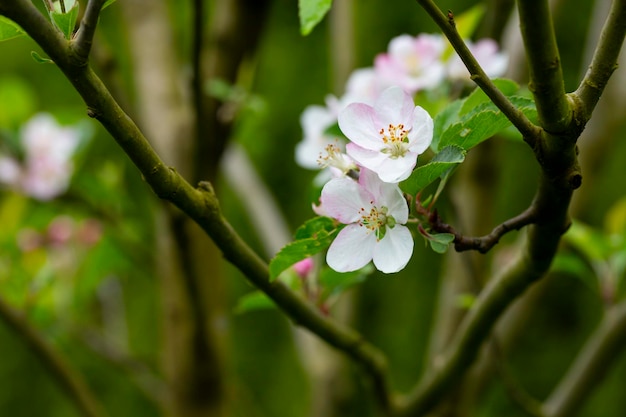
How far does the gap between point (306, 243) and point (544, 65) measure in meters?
0.14

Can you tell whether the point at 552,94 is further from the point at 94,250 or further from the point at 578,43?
the point at 578,43

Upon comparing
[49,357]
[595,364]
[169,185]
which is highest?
[169,185]

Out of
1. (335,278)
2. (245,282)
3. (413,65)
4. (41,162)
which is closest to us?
(335,278)

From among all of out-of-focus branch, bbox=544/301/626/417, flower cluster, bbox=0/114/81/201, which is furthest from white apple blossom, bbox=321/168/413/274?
flower cluster, bbox=0/114/81/201

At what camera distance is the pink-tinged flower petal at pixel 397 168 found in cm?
32

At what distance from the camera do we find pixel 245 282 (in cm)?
163

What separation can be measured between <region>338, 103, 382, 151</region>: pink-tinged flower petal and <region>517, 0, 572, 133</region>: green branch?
3.2 inches

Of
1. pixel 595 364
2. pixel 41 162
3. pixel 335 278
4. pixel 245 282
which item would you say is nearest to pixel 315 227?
pixel 335 278

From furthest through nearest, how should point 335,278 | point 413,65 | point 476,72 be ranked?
point 413,65
point 335,278
point 476,72

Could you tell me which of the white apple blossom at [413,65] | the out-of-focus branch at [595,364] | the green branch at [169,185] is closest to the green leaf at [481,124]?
the green branch at [169,185]

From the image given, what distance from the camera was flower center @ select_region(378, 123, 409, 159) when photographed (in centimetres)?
34

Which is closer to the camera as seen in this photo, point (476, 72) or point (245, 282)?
point (476, 72)

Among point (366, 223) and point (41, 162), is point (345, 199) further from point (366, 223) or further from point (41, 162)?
point (41, 162)

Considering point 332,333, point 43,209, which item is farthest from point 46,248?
point 332,333
